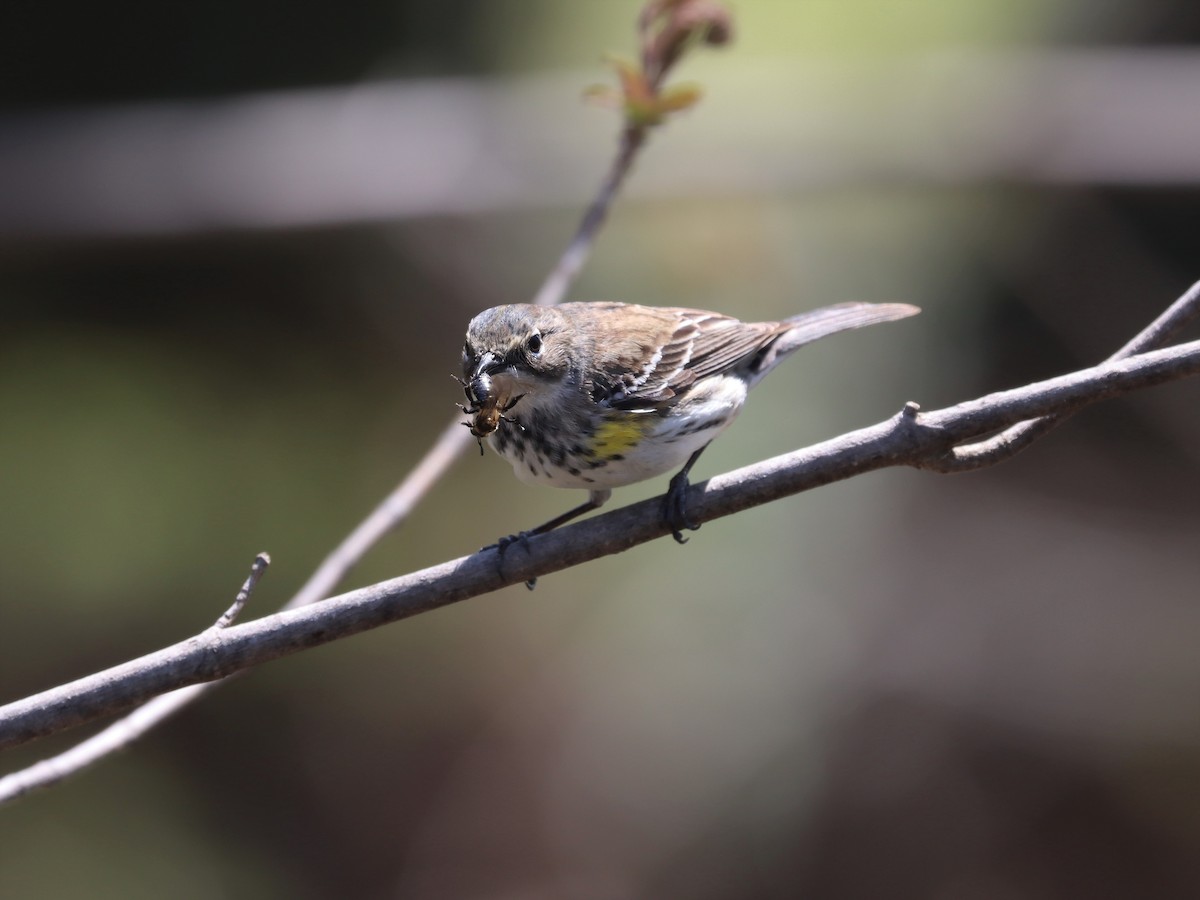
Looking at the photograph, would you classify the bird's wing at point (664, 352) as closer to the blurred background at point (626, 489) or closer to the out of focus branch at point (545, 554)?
the out of focus branch at point (545, 554)

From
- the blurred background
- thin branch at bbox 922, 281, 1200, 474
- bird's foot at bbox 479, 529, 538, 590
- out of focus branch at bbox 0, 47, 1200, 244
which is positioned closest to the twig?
bird's foot at bbox 479, 529, 538, 590

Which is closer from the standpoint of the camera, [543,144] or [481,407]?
[481,407]

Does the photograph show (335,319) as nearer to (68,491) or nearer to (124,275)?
(124,275)

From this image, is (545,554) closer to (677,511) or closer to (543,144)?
(677,511)

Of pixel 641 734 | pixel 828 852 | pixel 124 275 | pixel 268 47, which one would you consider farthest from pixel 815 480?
pixel 268 47

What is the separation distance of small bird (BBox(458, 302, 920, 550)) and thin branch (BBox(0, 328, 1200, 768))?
0.97 feet

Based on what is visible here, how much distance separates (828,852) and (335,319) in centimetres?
447

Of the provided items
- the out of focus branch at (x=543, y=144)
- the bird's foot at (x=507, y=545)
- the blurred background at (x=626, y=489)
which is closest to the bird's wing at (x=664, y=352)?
the bird's foot at (x=507, y=545)

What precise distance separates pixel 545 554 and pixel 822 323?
7.05 ft

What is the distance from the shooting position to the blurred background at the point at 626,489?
641 cm

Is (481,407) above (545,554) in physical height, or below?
above

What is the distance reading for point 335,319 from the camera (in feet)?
23.7

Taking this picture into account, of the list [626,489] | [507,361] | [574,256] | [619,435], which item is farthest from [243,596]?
[626,489]

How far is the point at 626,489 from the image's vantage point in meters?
6.18
